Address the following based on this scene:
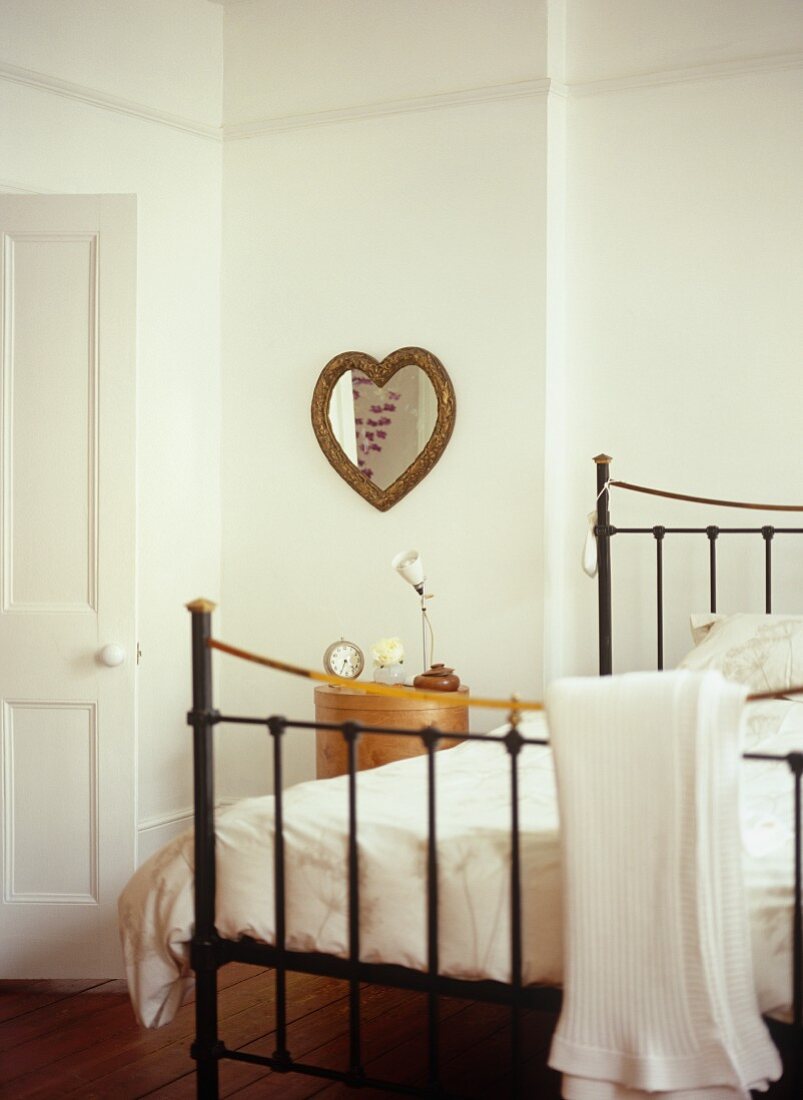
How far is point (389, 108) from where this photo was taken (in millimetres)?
4180

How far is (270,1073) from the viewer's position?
2.65 meters

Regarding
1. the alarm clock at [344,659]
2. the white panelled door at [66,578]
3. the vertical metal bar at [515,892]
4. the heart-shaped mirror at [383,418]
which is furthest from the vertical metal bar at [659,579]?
the vertical metal bar at [515,892]

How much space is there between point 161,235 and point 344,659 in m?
1.61

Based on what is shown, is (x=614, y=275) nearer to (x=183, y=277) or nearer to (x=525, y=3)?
(x=525, y=3)

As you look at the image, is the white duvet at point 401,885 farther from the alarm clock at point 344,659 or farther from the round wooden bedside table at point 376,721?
the alarm clock at point 344,659

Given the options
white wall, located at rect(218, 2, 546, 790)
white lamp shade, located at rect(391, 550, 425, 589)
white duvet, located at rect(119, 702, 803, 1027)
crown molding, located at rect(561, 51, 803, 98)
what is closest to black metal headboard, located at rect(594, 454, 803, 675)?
white wall, located at rect(218, 2, 546, 790)

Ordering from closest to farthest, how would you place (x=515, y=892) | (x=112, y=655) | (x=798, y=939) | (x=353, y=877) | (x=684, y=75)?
(x=798, y=939) → (x=515, y=892) → (x=353, y=877) → (x=112, y=655) → (x=684, y=75)

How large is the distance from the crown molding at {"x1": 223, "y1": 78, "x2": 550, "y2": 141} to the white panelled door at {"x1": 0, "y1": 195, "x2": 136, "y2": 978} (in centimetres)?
125

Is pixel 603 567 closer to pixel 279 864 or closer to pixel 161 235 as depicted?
pixel 161 235

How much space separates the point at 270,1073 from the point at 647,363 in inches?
95.4

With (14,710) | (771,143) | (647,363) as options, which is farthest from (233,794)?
(771,143)

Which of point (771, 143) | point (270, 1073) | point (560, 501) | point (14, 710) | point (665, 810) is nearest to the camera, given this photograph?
point (665, 810)

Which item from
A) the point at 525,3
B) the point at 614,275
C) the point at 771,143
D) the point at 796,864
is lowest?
the point at 796,864

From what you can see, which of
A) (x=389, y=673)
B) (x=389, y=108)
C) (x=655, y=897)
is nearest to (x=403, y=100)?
(x=389, y=108)
